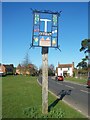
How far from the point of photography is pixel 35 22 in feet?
40.6

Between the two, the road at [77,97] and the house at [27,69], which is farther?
the house at [27,69]

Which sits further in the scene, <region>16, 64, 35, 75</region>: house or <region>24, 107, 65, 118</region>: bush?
<region>16, 64, 35, 75</region>: house

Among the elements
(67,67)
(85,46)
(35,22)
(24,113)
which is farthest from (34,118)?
(67,67)

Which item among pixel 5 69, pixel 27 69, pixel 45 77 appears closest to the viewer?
pixel 45 77

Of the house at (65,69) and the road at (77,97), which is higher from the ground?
the house at (65,69)

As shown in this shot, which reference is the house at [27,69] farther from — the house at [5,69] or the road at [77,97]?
the road at [77,97]

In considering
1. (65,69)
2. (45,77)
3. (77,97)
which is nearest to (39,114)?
(45,77)

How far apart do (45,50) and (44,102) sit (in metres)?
2.18

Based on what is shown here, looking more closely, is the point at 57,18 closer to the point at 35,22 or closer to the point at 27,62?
the point at 35,22

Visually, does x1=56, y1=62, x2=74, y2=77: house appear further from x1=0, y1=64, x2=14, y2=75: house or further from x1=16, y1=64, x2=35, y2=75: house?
x1=0, y1=64, x2=14, y2=75: house

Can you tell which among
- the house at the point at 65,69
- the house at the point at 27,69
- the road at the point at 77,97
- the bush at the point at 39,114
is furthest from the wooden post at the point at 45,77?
the house at the point at 65,69

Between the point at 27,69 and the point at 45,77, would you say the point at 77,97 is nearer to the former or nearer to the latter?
the point at 45,77

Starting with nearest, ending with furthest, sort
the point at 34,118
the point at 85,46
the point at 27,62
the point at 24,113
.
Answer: the point at 34,118
the point at 24,113
the point at 85,46
the point at 27,62

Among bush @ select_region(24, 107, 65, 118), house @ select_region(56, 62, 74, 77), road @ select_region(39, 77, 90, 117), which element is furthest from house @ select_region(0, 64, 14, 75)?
bush @ select_region(24, 107, 65, 118)
